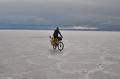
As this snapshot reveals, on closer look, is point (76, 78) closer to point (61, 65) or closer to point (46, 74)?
point (46, 74)

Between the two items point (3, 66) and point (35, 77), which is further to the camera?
point (3, 66)

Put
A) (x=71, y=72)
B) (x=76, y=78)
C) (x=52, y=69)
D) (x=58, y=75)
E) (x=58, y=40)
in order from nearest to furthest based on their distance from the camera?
Answer: 1. (x=76, y=78)
2. (x=58, y=75)
3. (x=71, y=72)
4. (x=52, y=69)
5. (x=58, y=40)

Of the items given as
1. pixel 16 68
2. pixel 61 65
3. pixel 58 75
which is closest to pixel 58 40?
pixel 61 65

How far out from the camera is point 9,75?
7.05 m

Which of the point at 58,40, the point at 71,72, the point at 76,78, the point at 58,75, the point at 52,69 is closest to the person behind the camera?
the point at 76,78

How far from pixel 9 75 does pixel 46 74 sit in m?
1.42

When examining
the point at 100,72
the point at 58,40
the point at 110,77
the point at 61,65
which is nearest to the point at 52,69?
the point at 61,65

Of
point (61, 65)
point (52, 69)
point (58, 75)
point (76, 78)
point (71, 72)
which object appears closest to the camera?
point (76, 78)

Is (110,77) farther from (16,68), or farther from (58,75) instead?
(16,68)

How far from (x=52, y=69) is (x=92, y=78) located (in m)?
2.14

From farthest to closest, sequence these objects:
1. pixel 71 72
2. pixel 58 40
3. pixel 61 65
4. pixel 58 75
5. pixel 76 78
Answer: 1. pixel 58 40
2. pixel 61 65
3. pixel 71 72
4. pixel 58 75
5. pixel 76 78

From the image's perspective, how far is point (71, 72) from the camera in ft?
24.8

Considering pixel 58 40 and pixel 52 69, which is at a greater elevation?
pixel 58 40

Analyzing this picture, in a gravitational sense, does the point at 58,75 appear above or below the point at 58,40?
below
